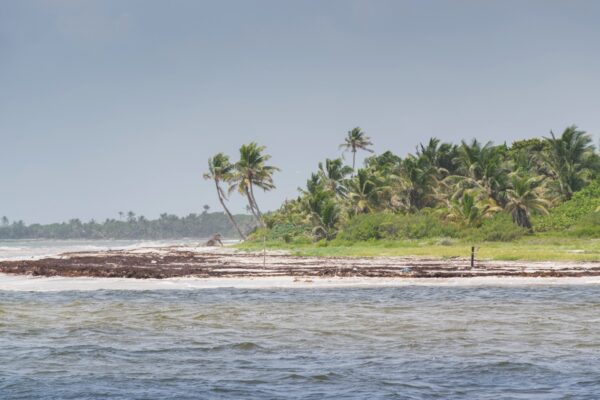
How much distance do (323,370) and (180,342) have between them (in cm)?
501

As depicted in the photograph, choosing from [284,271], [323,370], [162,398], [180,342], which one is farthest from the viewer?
[284,271]

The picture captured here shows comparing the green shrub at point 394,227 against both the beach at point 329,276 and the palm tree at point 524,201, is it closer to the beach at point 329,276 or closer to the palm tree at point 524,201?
the palm tree at point 524,201

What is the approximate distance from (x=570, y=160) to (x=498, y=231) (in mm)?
20813

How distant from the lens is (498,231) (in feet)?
227

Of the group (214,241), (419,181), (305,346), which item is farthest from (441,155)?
(305,346)

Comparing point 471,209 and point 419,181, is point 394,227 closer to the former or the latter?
point 471,209

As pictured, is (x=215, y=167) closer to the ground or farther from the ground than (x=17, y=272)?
farther from the ground

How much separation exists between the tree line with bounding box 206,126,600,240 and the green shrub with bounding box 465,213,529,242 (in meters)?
1.78

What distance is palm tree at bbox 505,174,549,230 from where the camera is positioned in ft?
239

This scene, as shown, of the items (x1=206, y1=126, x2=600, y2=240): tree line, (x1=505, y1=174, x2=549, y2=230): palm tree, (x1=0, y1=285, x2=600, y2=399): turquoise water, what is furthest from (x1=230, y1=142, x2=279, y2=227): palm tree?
(x1=0, y1=285, x2=600, y2=399): turquoise water

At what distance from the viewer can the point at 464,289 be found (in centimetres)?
3073

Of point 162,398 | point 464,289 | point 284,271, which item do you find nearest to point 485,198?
point 284,271

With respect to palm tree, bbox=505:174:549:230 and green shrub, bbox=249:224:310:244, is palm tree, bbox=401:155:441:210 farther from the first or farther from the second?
green shrub, bbox=249:224:310:244

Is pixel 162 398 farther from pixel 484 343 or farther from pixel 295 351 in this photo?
pixel 484 343
